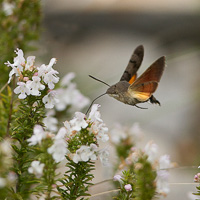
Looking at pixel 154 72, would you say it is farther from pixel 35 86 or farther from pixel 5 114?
pixel 5 114

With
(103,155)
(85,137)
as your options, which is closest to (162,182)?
(103,155)

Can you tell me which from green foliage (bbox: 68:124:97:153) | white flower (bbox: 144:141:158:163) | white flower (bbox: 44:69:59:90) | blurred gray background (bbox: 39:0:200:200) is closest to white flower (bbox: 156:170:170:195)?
white flower (bbox: 144:141:158:163)

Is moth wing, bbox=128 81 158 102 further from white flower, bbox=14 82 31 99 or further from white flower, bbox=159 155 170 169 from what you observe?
white flower, bbox=14 82 31 99

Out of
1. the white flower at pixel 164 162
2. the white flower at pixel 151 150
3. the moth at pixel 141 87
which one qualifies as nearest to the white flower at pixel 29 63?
the moth at pixel 141 87

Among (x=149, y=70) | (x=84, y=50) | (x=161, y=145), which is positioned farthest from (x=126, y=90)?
(x=84, y=50)

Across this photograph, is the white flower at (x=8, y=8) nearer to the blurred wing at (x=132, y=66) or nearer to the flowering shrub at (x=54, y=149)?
the blurred wing at (x=132, y=66)

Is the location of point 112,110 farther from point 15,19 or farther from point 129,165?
point 129,165
